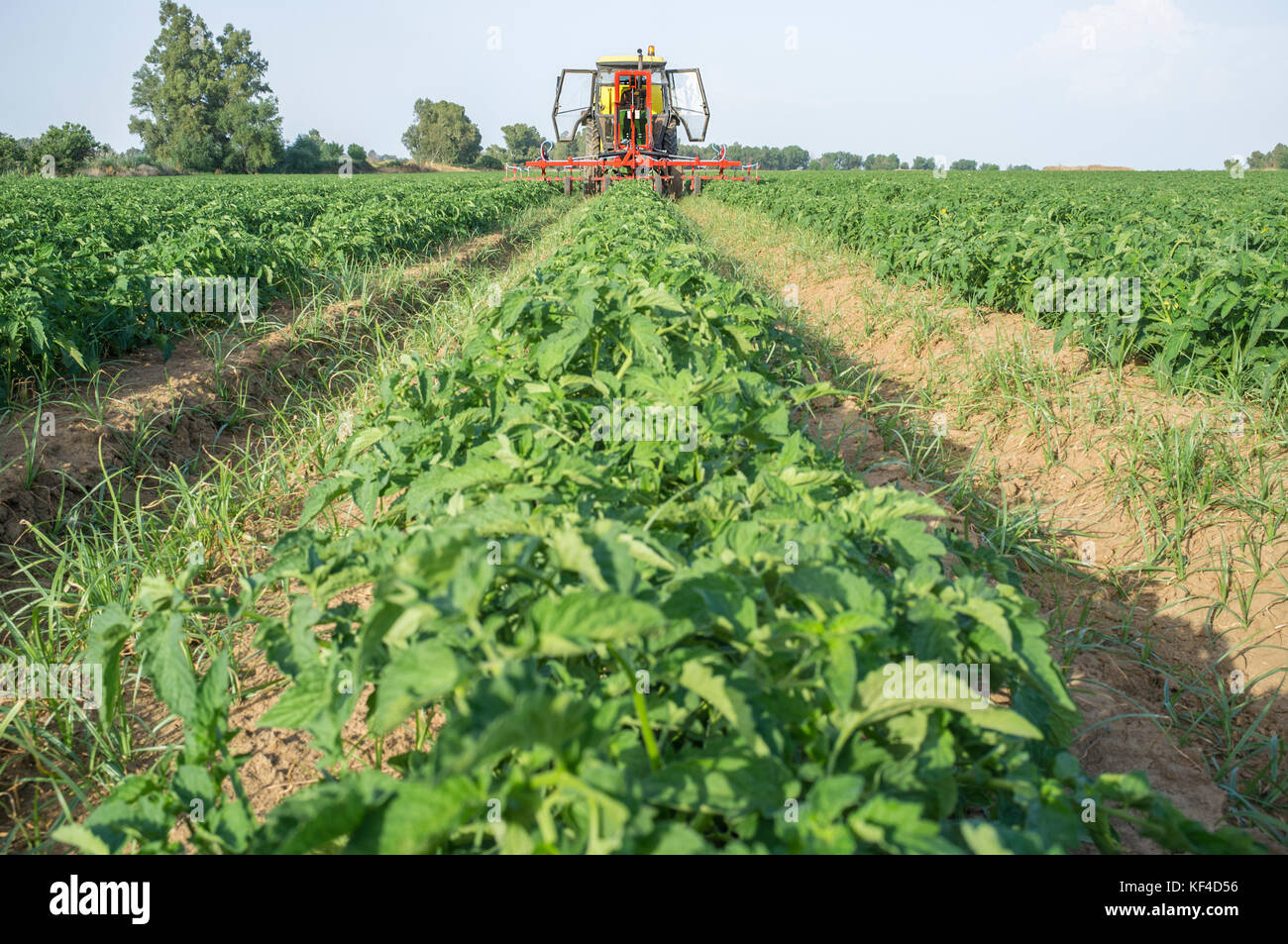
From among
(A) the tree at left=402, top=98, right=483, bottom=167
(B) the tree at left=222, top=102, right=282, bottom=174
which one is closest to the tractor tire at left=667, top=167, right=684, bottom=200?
(B) the tree at left=222, top=102, right=282, bottom=174

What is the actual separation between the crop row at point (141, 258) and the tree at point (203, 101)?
173 feet

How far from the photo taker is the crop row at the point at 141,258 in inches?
190

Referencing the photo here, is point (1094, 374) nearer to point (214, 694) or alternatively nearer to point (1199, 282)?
point (1199, 282)

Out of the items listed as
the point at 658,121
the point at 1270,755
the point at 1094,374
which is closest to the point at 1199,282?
the point at 1094,374

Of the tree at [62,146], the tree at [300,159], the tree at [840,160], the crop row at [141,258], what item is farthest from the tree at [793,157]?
the crop row at [141,258]

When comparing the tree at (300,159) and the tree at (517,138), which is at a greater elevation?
the tree at (517,138)

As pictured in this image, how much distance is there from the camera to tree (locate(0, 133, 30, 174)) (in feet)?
143

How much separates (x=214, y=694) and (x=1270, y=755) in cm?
308

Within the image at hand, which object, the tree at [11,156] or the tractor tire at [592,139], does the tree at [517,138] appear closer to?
the tree at [11,156]

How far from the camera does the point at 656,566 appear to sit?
54.5 inches

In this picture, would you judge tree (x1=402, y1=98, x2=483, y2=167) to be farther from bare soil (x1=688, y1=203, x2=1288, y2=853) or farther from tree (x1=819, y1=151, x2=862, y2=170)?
bare soil (x1=688, y1=203, x2=1288, y2=853)

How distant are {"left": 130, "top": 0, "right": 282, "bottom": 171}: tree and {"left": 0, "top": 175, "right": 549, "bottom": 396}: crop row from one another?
52823 mm
